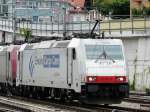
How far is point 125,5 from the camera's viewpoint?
87688mm

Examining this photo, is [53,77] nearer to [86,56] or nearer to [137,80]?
[86,56]

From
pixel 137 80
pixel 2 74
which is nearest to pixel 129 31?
pixel 137 80

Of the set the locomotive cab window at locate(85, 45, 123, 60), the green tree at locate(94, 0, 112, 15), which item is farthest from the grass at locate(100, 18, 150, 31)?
the green tree at locate(94, 0, 112, 15)

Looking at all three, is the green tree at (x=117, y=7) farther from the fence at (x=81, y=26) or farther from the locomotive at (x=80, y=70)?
the locomotive at (x=80, y=70)

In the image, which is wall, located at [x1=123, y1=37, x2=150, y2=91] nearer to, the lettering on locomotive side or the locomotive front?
the lettering on locomotive side

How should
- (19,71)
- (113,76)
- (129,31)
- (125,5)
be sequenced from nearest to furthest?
(113,76) < (19,71) < (129,31) < (125,5)

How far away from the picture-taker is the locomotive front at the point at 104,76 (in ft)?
82.7

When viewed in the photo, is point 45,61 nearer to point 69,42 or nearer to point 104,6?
point 69,42

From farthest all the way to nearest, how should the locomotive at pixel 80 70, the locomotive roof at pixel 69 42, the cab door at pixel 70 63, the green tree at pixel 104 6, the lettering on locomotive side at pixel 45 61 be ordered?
the green tree at pixel 104 6 → the lettering on locomotive side at pixel 45 61 → the cab door at pixel 70 63 → the locomotive roof at pixel 69 42 → the locomotive at pixel 80 70

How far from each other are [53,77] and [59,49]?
1.52 metres

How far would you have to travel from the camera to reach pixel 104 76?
997 inches

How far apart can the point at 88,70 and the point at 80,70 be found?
36 centimetres

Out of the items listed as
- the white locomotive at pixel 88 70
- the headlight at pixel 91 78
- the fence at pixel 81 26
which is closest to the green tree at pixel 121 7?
the fence at pixel 81 26

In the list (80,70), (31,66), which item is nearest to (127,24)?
(31,66)
